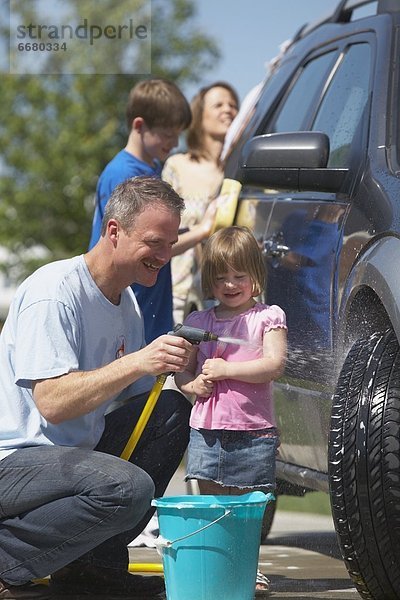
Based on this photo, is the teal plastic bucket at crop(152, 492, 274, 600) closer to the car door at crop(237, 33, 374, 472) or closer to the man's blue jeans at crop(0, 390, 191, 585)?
the man's blue jeans at crop(0, 390, 191, 585)

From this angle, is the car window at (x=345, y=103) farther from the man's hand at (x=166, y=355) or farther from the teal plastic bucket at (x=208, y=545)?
the teal plastic bucket at (x=208, y=545)

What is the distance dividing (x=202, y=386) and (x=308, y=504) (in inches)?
223

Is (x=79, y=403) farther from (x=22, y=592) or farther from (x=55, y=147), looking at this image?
(x=55, y=147)

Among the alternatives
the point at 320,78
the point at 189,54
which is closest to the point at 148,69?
the point at 189,54

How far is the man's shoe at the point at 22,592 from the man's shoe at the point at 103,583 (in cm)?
15

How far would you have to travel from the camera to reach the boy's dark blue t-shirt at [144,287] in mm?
5582

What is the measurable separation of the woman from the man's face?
214 centimetres

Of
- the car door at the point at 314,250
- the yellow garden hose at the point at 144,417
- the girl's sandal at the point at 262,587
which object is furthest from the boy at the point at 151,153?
the girl's sandal at the point at 262,587

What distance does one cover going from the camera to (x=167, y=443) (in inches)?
178

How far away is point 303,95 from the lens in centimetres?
548

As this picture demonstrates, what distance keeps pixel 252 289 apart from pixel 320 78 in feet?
4.36

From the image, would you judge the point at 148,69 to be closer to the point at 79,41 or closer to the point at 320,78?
the point at 79,41

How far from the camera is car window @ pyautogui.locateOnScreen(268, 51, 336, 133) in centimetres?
530

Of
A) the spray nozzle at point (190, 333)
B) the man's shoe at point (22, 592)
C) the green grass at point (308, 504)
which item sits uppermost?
the spray nozzle at point (190, 333)
